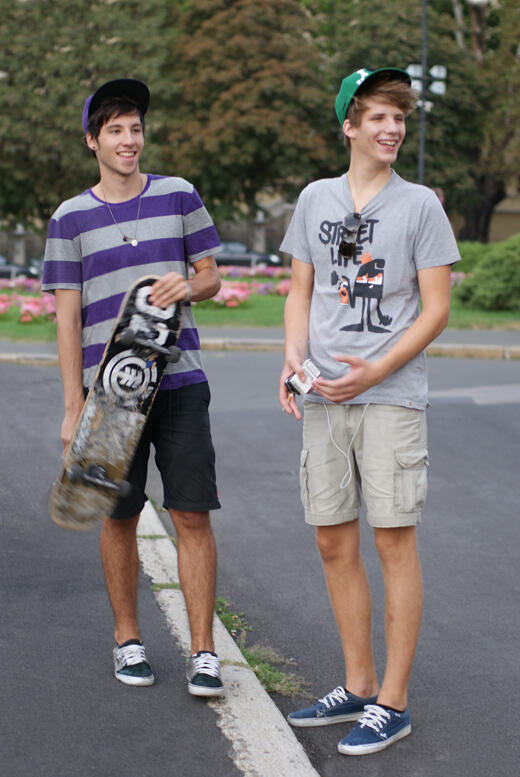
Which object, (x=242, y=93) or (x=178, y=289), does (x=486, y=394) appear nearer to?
(x=178, y=289)

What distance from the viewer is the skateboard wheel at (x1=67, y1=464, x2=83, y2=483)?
365 centimetres

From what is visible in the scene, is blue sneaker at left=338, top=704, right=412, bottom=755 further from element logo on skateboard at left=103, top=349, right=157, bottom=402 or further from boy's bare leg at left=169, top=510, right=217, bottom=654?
element logo on skateboard at left=103, top=349, right=157, bottom=402

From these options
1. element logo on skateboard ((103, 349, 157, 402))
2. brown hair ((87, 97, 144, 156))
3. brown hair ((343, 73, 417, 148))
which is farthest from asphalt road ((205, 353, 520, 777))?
brown hair ((87, 97, 144, 156))

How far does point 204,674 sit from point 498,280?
656 inches

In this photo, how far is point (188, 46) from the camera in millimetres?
46531

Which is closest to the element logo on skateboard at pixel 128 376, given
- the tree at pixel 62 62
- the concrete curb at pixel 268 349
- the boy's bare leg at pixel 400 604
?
the boy's bare leg at pixel 400 604

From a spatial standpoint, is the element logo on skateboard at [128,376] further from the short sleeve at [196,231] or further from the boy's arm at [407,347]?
the boy's arm at [407,347]

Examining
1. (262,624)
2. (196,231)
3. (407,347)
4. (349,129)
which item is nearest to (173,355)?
Result: (196,231)

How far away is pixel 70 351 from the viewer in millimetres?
3822

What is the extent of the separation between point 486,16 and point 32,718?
5255 centimetres

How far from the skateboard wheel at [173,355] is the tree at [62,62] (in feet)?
138

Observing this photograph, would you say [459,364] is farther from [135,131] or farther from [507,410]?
[135,131]

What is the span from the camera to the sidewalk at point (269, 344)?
14711mm

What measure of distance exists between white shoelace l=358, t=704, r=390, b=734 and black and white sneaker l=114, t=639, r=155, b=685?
2.67 ft
